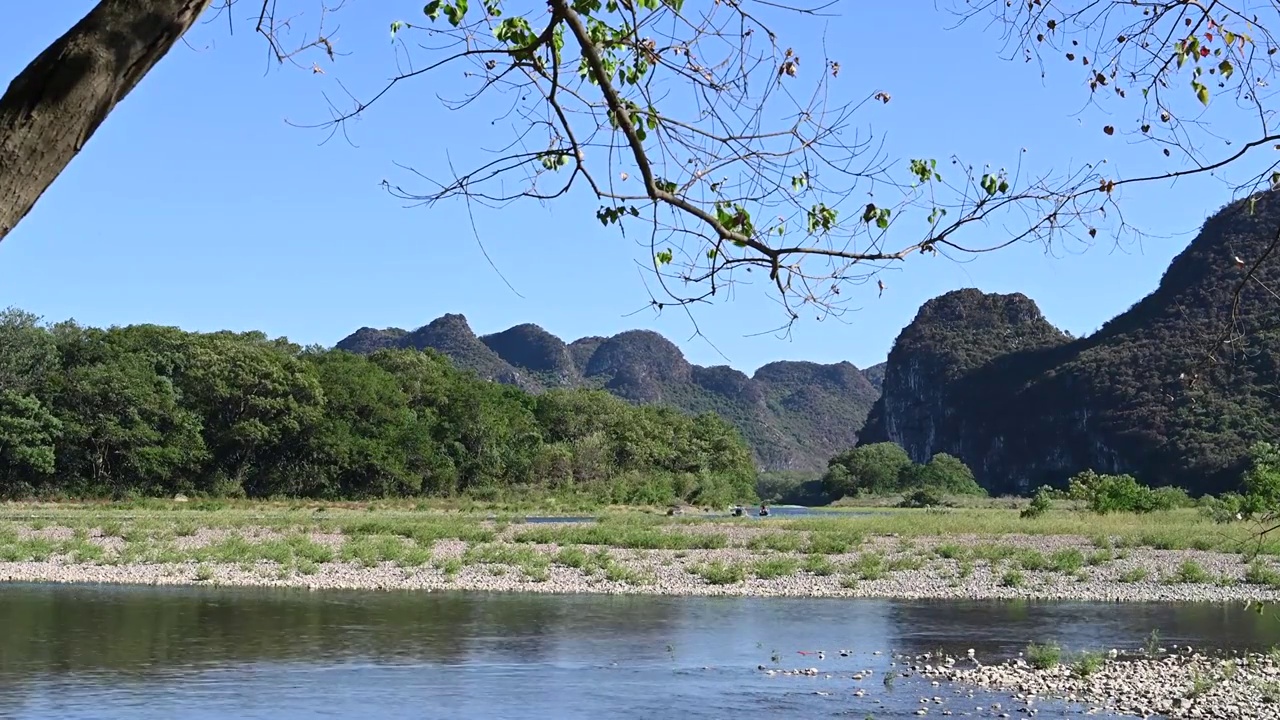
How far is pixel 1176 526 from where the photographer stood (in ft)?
123

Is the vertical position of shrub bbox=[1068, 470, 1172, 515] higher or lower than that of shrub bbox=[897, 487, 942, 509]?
lower

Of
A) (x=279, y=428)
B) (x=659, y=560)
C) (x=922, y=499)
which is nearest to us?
(x=659, y=560)

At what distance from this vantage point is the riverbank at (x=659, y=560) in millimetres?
24891

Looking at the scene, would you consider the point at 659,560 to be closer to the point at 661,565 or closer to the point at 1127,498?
the point at 661,565

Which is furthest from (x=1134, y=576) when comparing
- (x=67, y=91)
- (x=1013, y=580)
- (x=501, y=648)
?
(x=67, y=91)

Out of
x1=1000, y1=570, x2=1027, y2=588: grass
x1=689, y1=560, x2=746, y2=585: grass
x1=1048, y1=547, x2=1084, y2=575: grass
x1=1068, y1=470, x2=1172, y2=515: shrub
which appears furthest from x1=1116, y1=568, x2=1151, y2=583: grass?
x1=1068, y1=470, x2=1172, y2=515: shrub

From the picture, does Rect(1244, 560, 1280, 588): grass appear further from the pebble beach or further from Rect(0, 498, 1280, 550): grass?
Rect(0, 498, 1280, 550): grass

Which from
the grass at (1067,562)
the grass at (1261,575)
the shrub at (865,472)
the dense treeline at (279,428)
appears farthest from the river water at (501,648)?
the shrub at (865,472)

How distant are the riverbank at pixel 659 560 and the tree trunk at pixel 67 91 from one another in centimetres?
1903

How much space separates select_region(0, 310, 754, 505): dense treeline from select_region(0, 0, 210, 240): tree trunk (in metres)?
55.8

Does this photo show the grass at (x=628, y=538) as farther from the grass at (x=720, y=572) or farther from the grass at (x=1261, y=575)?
the grass at (x=1261, y=575)

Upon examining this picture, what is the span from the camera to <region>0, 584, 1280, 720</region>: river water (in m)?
13.1

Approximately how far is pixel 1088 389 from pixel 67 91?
128906mm

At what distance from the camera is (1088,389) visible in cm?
12388
